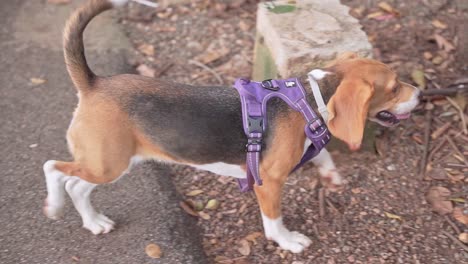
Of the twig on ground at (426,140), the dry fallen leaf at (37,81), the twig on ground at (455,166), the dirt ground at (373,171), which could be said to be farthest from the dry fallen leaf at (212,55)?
the twig on ground at (455,166)

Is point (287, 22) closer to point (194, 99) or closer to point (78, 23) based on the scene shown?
point (194, 99)

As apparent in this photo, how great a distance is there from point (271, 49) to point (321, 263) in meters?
1.69

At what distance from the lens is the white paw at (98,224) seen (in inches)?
155

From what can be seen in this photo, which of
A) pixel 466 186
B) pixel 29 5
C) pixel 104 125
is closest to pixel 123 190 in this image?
pixel 104 125

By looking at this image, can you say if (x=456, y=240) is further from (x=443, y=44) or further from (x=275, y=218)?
(x=443, y=44)

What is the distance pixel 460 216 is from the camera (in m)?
4.11

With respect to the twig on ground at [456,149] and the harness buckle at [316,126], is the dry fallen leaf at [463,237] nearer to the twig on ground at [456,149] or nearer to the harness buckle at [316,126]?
the twig on ground at [456,149]

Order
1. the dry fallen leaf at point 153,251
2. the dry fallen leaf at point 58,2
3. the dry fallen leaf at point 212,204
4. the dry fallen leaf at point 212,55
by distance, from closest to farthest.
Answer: the dry fallen leaf at point 153,251 < the dry fallen leaf at point 212,204 < the dry fallen leaf at point 212,55 < the dry fallen leaf at point 58,2

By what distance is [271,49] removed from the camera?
14.9 ft

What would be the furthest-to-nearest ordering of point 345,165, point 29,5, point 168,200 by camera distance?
point 29,5
point 345,165
point 168,200

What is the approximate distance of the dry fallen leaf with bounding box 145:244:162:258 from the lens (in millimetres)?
3792

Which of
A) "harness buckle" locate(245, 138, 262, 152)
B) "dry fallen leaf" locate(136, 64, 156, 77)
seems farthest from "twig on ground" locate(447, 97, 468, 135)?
"dry fallen leaf" locate(136, 64, 156, 77)

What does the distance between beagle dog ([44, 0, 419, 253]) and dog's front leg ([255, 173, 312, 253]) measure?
1cm

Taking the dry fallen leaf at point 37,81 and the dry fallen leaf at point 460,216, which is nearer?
the dry fallen leaf at point 460,216
